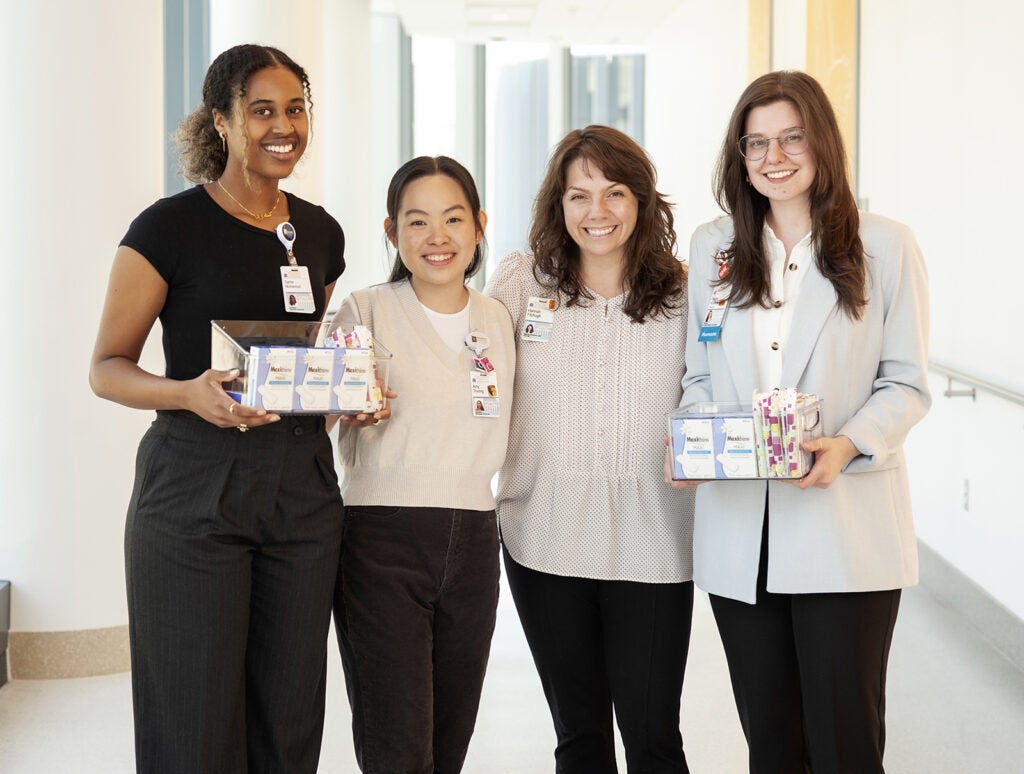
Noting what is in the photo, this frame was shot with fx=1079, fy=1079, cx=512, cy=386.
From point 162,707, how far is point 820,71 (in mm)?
6373

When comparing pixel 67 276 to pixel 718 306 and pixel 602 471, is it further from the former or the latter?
pixel 718 306

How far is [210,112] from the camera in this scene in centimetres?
236

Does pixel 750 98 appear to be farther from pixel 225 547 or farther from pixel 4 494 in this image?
pixel 4 494

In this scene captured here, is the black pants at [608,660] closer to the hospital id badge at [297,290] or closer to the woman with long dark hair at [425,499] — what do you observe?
the woman with long dark hair at [425,499]

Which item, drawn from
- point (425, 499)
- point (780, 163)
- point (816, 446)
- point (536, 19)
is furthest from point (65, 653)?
point (536, 19)

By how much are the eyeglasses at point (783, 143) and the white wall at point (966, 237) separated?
2484 mm

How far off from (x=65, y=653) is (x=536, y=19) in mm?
9762

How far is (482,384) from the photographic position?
2.44 m

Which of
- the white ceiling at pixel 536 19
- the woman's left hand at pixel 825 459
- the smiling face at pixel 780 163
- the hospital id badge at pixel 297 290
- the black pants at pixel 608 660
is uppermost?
the white ceiling at pixel 536 19

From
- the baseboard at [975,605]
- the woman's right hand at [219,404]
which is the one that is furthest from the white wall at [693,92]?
the woman's right hand at [219,404]

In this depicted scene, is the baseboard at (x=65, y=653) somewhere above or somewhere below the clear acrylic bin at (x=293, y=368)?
below

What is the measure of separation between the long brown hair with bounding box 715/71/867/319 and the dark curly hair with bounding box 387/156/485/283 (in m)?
0.59

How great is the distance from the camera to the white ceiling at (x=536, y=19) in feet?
37.7

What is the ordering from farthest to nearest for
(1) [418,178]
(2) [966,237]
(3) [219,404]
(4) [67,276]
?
1. (2) [966,237]
2. (4) [67,276]
3. (1) [418,178]
4. (3) [219,404]
